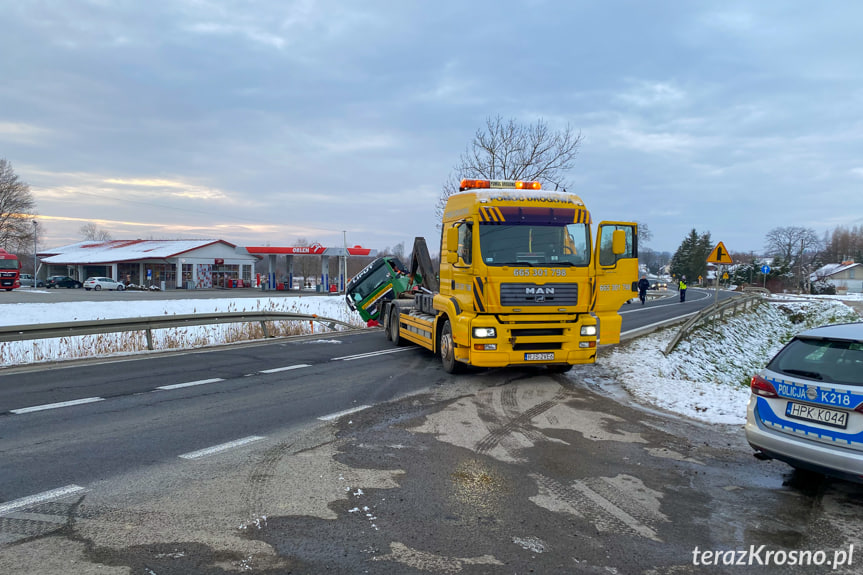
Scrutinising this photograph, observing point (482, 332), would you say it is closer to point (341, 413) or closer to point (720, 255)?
point (341, 413)

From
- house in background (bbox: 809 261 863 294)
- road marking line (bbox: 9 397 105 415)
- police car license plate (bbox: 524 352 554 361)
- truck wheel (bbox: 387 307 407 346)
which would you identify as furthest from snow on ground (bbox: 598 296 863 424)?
house in background (bbox: 809 261 863 294)

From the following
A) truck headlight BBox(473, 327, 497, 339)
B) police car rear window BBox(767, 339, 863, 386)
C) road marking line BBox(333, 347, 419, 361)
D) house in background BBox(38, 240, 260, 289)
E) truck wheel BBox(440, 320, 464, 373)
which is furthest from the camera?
house in background BBox(38, 240, 260, 289)

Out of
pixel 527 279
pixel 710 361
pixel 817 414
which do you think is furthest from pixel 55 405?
pixel 710 361

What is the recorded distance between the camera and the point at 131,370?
10.5 meters

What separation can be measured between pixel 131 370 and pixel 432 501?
8.13 metres

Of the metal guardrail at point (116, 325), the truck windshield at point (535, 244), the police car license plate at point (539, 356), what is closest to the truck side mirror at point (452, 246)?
the truck windshield at point (535, 244)

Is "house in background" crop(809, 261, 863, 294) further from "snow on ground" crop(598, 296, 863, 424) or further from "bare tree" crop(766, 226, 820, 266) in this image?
"snow on ground" crop(598, 296, 863, 424)

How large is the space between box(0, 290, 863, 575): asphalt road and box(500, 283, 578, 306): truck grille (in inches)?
62.6

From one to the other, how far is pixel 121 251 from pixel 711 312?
68145mm

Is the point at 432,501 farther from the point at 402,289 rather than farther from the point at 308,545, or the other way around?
the point at 402,289

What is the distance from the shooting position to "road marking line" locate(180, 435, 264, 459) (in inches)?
219

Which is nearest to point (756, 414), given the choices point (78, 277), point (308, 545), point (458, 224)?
point (308, 545)

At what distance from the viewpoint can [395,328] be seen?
15055mm

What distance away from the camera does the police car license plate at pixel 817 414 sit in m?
4.54
